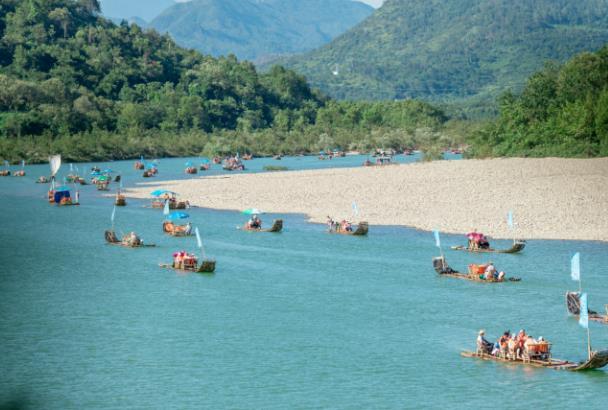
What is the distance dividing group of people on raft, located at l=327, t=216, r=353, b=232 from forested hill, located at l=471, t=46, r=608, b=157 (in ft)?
153

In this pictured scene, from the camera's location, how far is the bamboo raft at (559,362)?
3816cm

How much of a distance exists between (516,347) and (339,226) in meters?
34.5

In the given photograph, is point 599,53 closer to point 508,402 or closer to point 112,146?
point 112,146

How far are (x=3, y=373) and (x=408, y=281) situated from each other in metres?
24.6

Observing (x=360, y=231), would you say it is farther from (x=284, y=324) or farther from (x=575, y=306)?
(x=575, y=306)

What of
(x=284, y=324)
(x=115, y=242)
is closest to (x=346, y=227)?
(x=115, y=242)

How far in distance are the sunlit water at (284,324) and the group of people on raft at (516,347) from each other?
0.63m

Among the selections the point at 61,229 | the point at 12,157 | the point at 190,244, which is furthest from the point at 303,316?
the point at 12,157

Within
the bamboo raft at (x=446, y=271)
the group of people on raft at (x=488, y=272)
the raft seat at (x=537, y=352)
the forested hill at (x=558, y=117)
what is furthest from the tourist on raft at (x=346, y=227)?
the forested hill at (x=558, y=117)

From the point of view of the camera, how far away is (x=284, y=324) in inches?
1865

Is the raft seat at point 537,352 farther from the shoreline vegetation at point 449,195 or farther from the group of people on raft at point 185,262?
the shoreline vegetation at point 449,195

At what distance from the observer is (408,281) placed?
56.4 metres

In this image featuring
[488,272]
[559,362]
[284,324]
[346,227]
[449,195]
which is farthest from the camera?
[449,195]

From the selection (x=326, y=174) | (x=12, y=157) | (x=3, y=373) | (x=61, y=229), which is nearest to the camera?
(x=3, y=373)
